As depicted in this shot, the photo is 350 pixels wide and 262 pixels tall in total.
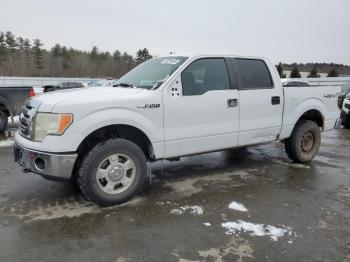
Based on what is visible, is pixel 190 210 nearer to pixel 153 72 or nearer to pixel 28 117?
pixel 153 72

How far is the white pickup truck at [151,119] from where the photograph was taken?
3.95 m

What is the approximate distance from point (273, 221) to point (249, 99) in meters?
2.07

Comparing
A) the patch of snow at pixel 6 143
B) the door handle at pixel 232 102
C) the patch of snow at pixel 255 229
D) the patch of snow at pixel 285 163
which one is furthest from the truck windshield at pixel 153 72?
the patch of snow at pixel 6 143

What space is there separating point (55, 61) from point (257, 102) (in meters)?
74.7

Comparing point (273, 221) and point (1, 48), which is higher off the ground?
point (1, 48)

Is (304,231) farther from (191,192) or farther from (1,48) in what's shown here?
(1,48)

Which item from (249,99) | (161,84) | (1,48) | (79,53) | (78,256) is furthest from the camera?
(79,53)

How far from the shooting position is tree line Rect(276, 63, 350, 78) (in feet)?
165

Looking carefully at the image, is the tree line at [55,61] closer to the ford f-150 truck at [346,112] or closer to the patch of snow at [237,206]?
the ford f-150 truck at [346,112]

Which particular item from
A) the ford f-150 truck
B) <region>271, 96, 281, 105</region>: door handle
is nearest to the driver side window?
<region>271, 96, 281, 105</region>: door handle

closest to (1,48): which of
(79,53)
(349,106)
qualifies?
(79,53)

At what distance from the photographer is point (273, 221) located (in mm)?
3900

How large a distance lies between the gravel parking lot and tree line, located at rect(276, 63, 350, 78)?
44.6m

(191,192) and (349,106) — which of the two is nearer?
(191,192)
